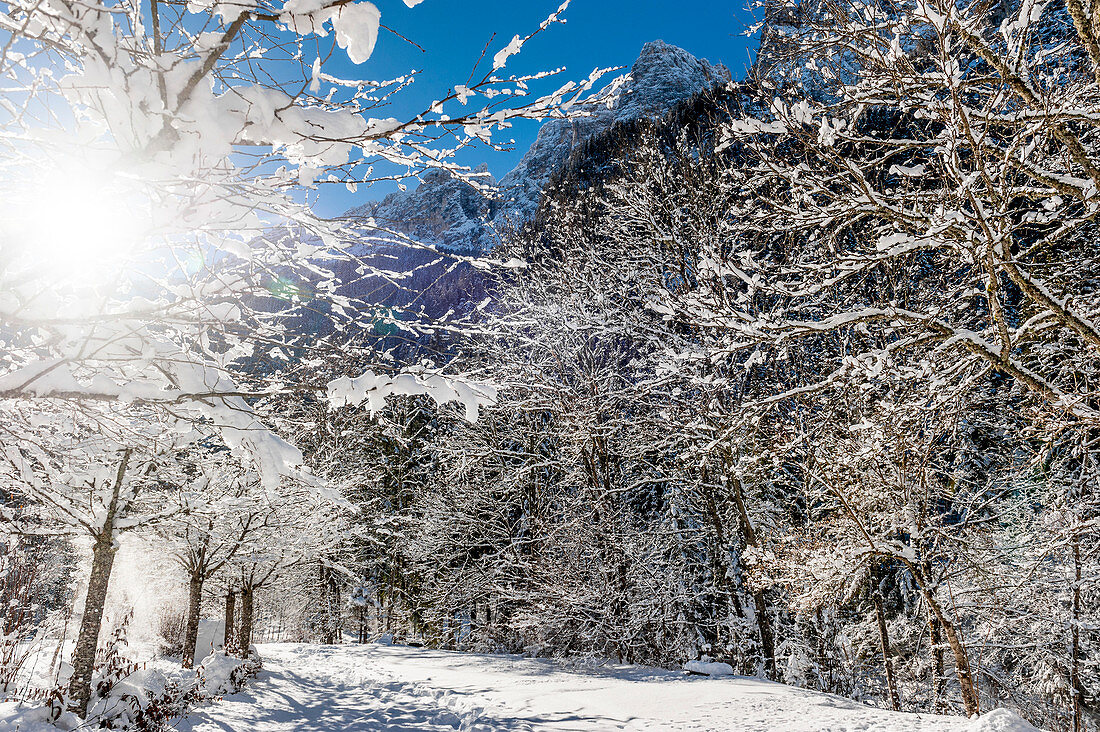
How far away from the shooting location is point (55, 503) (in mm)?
5535

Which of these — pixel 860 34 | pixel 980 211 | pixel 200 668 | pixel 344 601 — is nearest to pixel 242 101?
pixel 980 211

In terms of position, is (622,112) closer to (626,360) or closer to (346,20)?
(626,360)

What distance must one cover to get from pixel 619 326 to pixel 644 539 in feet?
13.8

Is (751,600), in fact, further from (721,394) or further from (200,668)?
(200,668)

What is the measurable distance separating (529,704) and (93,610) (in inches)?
197

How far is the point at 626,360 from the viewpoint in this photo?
40.4ft

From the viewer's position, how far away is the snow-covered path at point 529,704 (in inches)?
181

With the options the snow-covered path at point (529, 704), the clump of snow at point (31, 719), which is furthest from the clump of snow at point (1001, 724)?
the clump of snow at point (31, 719)

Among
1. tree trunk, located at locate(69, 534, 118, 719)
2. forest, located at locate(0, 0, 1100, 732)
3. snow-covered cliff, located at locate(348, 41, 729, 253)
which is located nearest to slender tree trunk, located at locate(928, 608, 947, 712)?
forest, located at locate(0, 0, 1100, 732)

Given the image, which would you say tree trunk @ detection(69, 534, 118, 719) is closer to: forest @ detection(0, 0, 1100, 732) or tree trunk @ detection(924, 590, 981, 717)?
forest @ detection(0, 0, 1100, 732)

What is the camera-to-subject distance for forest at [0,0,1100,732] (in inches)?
73.7

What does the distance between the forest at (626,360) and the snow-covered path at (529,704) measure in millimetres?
1033

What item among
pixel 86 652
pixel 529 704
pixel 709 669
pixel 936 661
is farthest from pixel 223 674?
pixel 936 661

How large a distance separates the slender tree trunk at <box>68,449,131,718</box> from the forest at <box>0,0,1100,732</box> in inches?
1.5
